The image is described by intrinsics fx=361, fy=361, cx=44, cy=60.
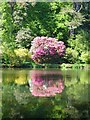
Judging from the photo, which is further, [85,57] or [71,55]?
[71,55]

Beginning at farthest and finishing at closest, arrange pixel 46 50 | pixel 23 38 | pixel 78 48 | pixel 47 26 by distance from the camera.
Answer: pixel 47 26, pixel 78 48, pixel 23 38, pixel 46 50

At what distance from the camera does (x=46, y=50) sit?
12.8m

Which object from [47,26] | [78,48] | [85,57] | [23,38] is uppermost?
[47,26]

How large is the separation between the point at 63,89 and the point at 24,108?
2018mm

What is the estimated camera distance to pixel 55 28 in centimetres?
1412

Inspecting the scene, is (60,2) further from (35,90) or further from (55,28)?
(35,90)

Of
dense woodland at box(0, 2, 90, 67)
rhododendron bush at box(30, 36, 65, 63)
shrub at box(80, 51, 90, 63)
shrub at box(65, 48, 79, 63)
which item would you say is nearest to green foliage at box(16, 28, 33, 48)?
dense woodland at box(0, 2, 90, 67)

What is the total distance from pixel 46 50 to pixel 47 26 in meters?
1.62

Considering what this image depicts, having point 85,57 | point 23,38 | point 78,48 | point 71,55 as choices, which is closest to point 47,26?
point 23,38

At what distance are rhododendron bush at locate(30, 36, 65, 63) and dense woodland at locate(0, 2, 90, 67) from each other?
20 cm

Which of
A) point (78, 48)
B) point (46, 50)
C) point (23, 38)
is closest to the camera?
point (46, 50)

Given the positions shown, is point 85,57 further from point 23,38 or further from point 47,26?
point 23,38

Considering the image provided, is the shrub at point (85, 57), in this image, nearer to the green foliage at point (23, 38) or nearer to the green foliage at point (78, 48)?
the green foliage at point (78, 48)

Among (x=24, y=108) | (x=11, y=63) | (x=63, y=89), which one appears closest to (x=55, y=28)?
(x=11, y=63)
